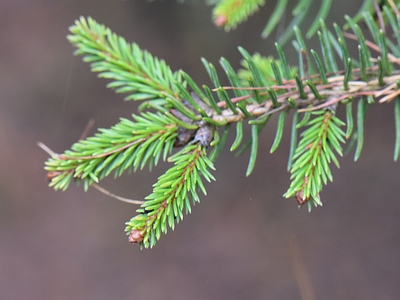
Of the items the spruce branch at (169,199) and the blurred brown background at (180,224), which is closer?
the spruce branch at (169,199)

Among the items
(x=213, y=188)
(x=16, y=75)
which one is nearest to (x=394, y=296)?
(x=213, y=188)

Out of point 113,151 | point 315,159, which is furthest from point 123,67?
point 315,159

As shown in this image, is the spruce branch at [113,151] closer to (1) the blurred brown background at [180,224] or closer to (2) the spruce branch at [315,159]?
(2) the spruce branch at [315,159]

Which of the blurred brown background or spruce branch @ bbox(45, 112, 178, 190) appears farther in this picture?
the blurred brown background

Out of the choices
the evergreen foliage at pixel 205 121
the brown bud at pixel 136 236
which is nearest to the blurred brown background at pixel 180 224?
the evergreen foliage at pixel 205 121

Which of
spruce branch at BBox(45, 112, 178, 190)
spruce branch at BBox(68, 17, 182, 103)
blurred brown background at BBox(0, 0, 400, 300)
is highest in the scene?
spruce branch at BBox(68, 17, 182, 103)

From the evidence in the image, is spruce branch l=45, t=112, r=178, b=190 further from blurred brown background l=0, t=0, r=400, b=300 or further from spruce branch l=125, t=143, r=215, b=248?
blurred brown background l=0, t=0, r=400, b=300

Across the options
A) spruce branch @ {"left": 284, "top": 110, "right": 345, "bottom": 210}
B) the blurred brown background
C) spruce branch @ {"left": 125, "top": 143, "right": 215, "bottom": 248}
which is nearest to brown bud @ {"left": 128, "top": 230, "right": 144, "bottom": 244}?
spruce branch @ {"left": 125, "top": 143, "right": 215, "bottom": 248}
